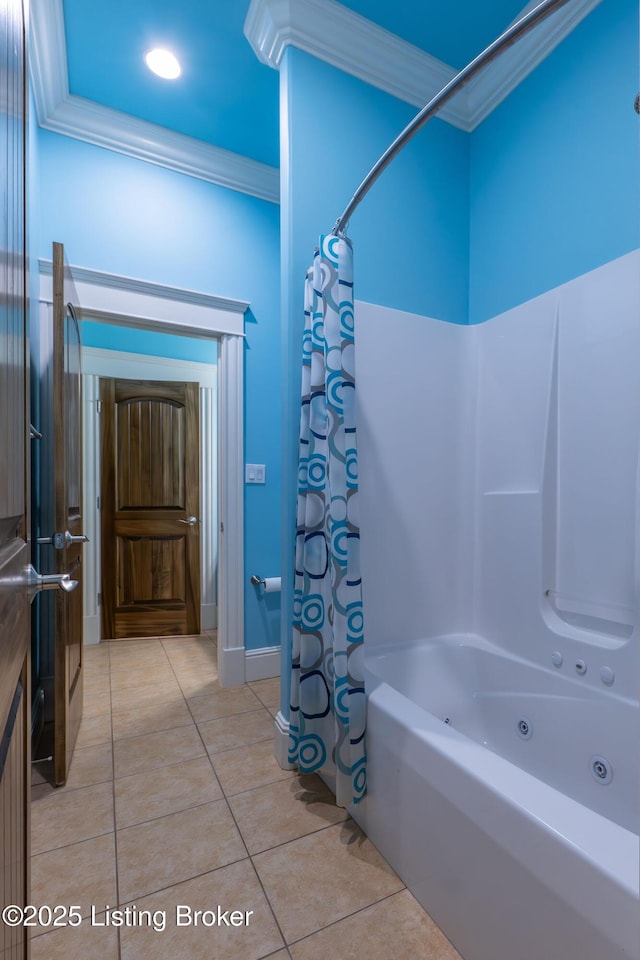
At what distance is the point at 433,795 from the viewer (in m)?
1.07

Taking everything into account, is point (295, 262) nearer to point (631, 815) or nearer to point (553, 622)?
point (553, 622)

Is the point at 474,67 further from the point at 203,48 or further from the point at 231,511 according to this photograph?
the point at 231,511

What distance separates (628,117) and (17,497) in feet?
7.02

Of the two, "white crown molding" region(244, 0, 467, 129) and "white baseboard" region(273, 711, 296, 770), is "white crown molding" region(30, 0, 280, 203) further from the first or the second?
"white baseboard" region(273, 711, 296, 770)

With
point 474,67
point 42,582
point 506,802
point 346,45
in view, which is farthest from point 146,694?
point 346,45

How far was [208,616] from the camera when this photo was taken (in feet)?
11.3

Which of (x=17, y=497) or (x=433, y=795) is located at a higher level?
(x=17, y=497)

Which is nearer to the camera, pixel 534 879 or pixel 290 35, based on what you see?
pixel 534 879

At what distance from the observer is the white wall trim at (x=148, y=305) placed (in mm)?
2092

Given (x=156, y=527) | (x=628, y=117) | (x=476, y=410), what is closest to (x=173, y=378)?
(x=156, y=527)

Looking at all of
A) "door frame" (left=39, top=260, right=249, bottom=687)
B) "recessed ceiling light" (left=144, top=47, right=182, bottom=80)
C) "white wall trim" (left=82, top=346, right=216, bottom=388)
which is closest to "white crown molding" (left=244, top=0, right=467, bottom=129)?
"recessed ceiling light" (left=144, top=47, right=182, bottom=80)

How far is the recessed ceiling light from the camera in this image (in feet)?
6.11

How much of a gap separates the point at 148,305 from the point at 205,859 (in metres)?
2.27

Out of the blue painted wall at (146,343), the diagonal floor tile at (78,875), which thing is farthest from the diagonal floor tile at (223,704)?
the blue painted wall at (146,343)
